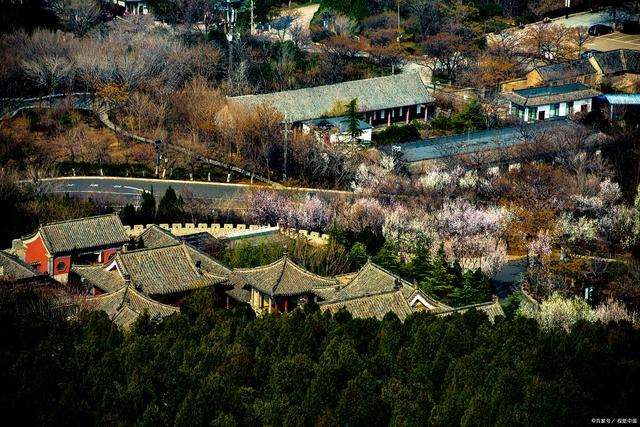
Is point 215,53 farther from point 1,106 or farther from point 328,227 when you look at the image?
point 328,227

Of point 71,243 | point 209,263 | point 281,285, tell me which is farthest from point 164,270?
point 71,243

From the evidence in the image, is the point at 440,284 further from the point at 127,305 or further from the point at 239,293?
the point at 127,305

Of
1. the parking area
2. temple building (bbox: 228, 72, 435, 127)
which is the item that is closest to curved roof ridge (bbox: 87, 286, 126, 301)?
temple building (bbox: 228, 72, 435, 127)

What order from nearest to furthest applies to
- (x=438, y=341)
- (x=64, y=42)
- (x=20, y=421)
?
(x=20, y=421), (x=438, y=341), (x=64, y=42)

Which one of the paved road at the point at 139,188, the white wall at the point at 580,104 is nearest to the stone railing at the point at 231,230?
the paved road at the point at 139,188

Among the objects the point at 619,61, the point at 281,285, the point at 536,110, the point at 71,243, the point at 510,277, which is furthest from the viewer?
the point at 619,61

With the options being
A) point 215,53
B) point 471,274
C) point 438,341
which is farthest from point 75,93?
point 438,341

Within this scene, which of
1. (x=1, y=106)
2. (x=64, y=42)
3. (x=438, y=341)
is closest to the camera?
(x=438, y=341)
